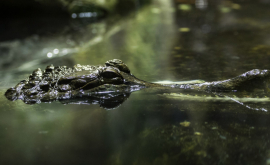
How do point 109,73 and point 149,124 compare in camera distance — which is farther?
point 109,73

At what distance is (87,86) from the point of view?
2.68 metres

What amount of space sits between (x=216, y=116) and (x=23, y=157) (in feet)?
4.96

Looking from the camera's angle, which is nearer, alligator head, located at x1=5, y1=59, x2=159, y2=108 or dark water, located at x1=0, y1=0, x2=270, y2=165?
dark water, located at x1=0, y1=0, x2=270, y2=165

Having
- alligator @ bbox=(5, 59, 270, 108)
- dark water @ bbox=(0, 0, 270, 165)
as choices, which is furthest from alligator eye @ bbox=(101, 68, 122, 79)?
dark water @ bbox=(0, 0, 270, 165)

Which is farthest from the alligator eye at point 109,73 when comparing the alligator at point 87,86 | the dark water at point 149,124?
the dark water at point 149,124

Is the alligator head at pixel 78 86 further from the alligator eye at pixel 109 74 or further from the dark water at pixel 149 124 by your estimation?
the dark water at pixel 149 124

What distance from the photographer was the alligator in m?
→ 2.57

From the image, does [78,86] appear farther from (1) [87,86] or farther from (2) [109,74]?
(2) [109,74]

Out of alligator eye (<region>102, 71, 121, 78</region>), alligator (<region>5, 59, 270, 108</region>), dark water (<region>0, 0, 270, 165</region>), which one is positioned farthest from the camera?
alligator eye (<region>102, 71, 121, 78</region>)

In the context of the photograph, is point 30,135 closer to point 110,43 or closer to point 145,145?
point 145,145

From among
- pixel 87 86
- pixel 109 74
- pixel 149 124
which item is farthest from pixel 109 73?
pixel 149 124

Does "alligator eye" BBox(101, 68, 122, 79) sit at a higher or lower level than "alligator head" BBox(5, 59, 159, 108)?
higher

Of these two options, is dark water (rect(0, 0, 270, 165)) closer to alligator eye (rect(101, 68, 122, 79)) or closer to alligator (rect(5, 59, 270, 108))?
alligator (rect(5, 59, 270, 108))

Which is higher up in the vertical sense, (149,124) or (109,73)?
(109,73)
